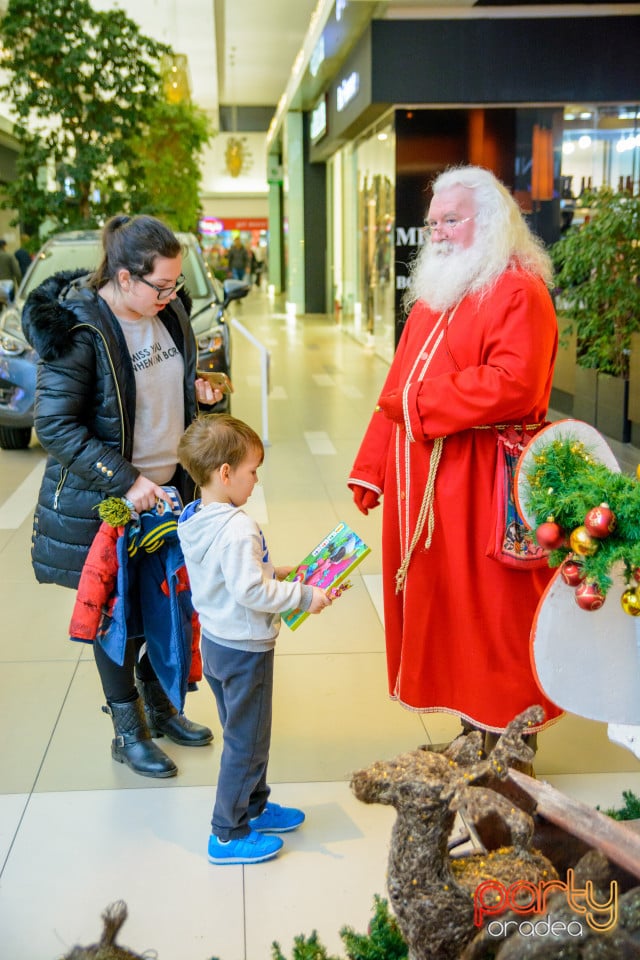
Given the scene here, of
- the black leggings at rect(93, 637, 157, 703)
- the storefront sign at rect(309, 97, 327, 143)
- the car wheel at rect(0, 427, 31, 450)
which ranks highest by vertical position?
the storefront sign at rect(309, 97, 327, 143)

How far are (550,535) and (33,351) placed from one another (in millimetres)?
6187

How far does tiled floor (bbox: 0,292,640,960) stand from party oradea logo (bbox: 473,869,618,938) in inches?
28.5

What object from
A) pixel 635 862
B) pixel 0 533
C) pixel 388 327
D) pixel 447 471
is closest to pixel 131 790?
pixel 447 471

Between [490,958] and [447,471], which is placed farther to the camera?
[447,471]

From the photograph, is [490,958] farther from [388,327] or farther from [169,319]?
[388,327]

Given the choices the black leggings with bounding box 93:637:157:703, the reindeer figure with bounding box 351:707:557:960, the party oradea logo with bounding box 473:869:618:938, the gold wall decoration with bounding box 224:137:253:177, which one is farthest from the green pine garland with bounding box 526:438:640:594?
the gold wall decoration with bounding box 224:137:253:177

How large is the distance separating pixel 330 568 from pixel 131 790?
3.54 feet

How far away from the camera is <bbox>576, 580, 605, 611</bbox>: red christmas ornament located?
1.77 m

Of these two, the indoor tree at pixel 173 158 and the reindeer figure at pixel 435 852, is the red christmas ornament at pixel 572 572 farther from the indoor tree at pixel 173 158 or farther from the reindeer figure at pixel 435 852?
the indoor tree at pixel 173 158

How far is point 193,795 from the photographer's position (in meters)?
2.95

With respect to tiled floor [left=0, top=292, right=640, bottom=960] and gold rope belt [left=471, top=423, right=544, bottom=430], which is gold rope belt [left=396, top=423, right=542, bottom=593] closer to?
gold rope belt [left=471, top=423, right=544, bottom=430]

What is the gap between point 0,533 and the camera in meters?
5.70

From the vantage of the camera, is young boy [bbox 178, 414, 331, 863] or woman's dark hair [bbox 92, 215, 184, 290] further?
woman's dark hair [bbox 92, 215, 184, 290]

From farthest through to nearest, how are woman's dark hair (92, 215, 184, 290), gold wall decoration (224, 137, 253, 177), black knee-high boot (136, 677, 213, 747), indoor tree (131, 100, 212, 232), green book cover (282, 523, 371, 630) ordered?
gold wall decoration (224, 137, 253, 177)
indoor tree (131, 100, 212, 232)
black knee-high boot (136, 677, 213, 747)
woman's dark hair (92, 215, 184, 290)
green book cover (282, 523, 371, 630)
